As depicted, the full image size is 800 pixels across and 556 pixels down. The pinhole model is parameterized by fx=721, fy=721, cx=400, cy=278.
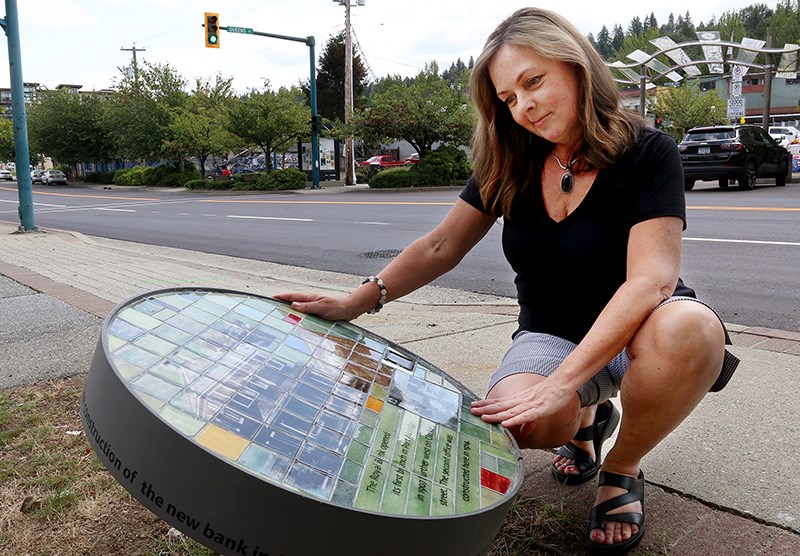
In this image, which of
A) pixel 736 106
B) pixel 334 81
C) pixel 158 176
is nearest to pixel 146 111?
pixel 158 176

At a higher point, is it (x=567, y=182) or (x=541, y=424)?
(x=567, y=182)

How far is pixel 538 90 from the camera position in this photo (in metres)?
2.03

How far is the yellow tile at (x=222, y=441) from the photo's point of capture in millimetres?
1272

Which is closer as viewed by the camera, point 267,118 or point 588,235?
point 588,235

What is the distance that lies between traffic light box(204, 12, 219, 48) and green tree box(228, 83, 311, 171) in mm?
9853

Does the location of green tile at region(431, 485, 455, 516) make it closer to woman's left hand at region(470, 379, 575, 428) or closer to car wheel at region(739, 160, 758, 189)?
woman's left hand at region(470, 379, 575, 428)

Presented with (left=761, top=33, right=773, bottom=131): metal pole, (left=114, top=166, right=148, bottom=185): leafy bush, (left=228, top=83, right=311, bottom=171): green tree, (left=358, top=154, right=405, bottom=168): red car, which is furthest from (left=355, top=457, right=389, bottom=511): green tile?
(left=114, top=166, right=148, bottom=185): leafy bush

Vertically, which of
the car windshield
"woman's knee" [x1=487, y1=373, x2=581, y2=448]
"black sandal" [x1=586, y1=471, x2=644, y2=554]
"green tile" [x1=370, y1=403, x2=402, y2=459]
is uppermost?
the car windshield

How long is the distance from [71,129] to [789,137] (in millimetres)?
48169

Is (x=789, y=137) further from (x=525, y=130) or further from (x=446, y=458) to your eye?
(x=446, y=458)

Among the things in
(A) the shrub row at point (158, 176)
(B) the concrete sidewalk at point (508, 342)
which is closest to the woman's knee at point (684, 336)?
(B) the concrete sidewalk at point (508, 342)

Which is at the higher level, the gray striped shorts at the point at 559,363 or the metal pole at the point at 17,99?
the metal pole at the point at 17,99

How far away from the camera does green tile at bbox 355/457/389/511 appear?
51.4 inches

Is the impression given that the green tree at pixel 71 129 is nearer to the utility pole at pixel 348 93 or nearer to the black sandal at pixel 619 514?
the utility pole at pixel 348 93
